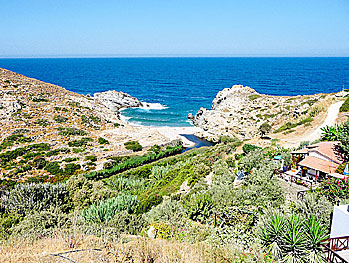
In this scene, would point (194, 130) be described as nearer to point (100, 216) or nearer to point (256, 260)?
point (100, 216)

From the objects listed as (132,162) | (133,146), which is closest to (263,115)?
(133,146)

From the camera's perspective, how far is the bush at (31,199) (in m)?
12.6

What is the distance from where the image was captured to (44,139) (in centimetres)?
3372

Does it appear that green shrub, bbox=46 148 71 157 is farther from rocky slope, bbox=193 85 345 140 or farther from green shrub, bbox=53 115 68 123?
rocky slope, bbox=193 85 345 140

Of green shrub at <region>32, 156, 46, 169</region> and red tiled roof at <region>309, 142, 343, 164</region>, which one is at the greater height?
red tiled roof at <region>309, 142, 343, 164</region>

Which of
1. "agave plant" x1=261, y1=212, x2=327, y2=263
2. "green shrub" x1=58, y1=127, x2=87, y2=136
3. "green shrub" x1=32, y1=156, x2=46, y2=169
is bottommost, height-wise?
"green shrub" x1=32, y1=156, x2=46, y2=169

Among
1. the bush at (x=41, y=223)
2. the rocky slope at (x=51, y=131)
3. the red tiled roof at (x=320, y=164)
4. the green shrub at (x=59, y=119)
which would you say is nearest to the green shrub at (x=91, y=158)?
the rocky slope at (x=51, y=131)

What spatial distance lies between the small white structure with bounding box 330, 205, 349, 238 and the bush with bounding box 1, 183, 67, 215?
510 inches

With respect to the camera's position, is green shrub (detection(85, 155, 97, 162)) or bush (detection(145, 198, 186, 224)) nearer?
bush (detection(145, 198, 186, 224))

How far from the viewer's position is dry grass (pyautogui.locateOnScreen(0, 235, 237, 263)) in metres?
5.75

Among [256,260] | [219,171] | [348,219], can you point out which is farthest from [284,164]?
[256,260]

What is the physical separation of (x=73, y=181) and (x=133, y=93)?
2885 inches

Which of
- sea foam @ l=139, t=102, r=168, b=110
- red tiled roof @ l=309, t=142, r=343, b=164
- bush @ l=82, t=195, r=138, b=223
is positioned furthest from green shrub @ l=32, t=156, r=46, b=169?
sea foam @ l=139, t=102, r=168, b=110

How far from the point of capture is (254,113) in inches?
1713
